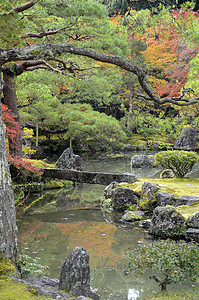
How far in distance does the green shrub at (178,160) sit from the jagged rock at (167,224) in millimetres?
3287

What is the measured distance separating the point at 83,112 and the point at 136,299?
56.3ft

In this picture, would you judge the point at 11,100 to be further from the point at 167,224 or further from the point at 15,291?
the point at 15,291

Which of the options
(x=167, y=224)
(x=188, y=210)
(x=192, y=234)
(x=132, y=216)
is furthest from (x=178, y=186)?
(x=192, y=234)

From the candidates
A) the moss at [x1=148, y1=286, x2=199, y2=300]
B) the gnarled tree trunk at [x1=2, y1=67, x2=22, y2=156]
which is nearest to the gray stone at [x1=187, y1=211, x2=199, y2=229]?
the moss at [x1=148, y1=286, x2=199, y2=300]

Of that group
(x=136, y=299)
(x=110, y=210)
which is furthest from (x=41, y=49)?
(x=110, y=210)

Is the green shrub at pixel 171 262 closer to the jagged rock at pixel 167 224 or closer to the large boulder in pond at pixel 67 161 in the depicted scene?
the jagged rock at pixel 167 224

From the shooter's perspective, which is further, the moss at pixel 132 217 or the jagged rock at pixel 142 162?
the jagged rock at pixel 142 162

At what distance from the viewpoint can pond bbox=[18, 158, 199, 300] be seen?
4.10 metres

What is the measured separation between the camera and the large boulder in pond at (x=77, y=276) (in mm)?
2877

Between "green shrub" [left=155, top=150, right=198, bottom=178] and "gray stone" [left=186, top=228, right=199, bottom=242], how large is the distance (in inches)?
146

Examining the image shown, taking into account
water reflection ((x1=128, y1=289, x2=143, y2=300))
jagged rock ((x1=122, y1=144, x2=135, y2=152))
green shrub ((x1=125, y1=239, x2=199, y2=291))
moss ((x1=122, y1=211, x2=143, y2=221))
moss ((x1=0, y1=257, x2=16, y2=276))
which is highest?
moss ((x1=0, y1=257, x2=16, y2=276))

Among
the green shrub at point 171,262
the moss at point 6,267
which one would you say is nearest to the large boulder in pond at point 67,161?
the green shrub at point 171,262

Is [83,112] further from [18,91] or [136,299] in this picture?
[136,299]

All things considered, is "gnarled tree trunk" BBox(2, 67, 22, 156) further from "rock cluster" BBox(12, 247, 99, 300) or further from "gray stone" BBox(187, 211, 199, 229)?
"rock cluster" BBox(12, 247, 99, 300)
